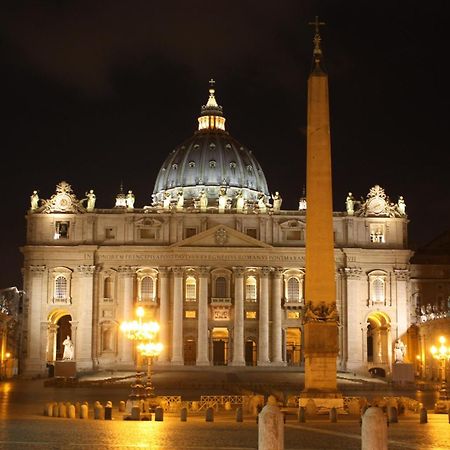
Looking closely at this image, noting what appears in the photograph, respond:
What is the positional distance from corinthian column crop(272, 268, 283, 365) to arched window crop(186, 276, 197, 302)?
7267 mm

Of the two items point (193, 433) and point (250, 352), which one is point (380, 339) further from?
point (193, 433)

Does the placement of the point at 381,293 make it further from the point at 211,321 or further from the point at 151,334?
the point at 151,334

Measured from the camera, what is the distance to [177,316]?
93.8 m

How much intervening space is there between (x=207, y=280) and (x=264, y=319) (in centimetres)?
627

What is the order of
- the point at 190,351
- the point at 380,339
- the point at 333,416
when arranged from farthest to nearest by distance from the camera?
1. the point at 380,339
2. the point at 190,351
3. the point at 333,416

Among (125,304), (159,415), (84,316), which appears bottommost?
(159,415)

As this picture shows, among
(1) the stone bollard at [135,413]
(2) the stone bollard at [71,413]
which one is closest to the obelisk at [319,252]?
(1) the stone bollard at [135,413]

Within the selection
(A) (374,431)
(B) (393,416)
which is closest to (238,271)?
(B) (393,416)

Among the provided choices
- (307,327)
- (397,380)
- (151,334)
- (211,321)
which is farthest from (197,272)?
(307,327)

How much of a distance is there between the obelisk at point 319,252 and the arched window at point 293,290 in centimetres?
6294

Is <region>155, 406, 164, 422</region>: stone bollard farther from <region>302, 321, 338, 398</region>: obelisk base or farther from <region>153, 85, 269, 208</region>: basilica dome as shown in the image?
<region>153, 85, 269, 208</region>: basilica dome

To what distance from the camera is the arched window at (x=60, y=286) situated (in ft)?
311

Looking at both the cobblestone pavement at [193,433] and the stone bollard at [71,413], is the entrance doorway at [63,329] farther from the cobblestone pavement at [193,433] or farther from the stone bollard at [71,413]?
the stone bollard at [71,413]

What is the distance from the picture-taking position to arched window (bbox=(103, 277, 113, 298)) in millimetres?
94812
